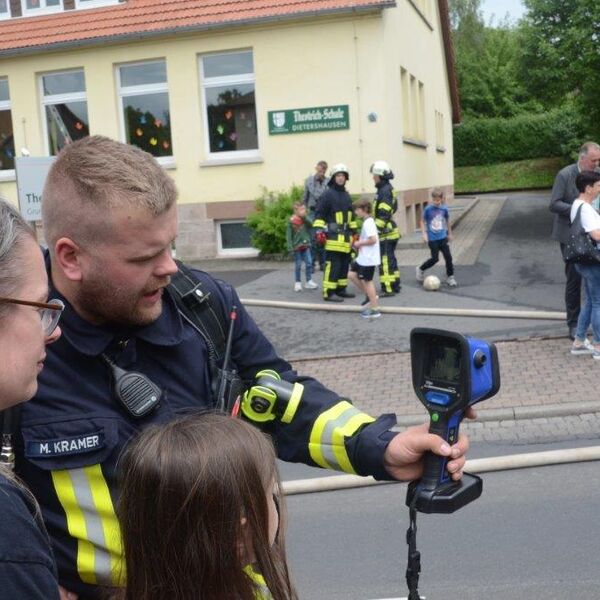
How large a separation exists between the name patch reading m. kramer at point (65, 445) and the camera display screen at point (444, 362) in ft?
2.53

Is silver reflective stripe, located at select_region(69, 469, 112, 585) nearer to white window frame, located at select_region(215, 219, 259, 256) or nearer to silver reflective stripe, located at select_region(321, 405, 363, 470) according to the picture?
silver reflective stripe, located at select_region(321, 405, 363, 470)

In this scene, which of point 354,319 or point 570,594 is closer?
point 570,594

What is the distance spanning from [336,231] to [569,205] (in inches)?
159

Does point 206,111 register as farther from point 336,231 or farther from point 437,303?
point 437,303

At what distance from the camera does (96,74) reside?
18.2 meters

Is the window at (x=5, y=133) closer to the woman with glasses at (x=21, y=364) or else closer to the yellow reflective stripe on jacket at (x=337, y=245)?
the yellow reflective stripe on jacket at (x=337, y=245)

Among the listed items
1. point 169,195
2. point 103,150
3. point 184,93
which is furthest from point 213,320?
point 184,93

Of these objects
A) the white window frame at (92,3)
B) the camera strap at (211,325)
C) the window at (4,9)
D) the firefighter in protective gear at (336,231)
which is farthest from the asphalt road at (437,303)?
the window at (4,9)

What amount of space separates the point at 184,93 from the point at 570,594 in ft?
50.5

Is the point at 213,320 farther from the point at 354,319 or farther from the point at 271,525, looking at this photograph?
the point at 354,319

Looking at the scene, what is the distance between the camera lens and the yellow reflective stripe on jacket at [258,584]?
1.76 metres

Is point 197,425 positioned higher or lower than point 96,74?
lower

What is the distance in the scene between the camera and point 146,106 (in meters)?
18.4

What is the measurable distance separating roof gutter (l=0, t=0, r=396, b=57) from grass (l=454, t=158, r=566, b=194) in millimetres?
25085
